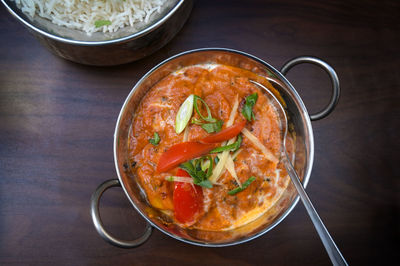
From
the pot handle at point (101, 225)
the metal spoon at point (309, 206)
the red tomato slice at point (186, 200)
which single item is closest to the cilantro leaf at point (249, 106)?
the metal spoon at point (309, 206)

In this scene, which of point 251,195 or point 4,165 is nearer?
point 251,195

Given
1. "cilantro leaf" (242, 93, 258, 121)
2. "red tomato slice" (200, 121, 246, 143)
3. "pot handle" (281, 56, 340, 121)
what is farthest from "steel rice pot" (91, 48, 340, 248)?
"red tomato slice" (200, 121, 246, 143)

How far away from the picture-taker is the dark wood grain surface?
1521 millimetres

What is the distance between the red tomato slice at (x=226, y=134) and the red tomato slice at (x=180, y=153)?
0.07 ft

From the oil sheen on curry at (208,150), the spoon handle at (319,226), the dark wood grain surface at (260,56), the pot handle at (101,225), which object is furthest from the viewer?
the dark wood grain surface at (260,56)

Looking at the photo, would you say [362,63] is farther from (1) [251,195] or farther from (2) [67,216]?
(2) [67,216]

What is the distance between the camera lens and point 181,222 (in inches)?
53.4

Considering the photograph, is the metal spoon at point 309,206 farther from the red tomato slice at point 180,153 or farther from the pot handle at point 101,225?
the pot handle at point 101,225

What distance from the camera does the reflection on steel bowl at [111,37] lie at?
1297 millimetres

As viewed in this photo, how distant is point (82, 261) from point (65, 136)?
0.59 meters

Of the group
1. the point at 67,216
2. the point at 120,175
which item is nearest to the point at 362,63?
the point at 120,175

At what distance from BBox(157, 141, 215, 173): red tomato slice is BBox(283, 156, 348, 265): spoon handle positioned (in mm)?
352

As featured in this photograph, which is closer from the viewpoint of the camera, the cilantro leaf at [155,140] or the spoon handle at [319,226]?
the spoon handle at [319,226]

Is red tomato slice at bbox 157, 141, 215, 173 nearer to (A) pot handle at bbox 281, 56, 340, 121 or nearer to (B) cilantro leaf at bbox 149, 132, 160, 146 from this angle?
(B) cilantro leaf at bbox 149, 132, 160, 146
